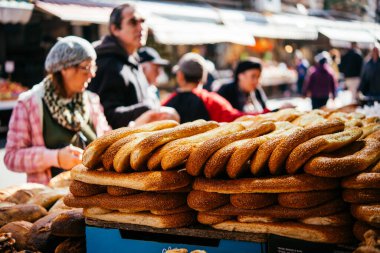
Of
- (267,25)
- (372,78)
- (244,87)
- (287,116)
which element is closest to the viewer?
(287,116)

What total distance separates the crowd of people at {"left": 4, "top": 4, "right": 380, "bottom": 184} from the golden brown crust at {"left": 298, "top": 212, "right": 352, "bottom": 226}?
5.87 ft

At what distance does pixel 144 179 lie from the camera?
207cm

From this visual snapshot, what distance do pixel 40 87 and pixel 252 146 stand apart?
2027 mm

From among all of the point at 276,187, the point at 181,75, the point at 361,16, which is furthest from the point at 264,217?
the point at 361,16

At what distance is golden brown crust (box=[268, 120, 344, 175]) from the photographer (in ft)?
6.53

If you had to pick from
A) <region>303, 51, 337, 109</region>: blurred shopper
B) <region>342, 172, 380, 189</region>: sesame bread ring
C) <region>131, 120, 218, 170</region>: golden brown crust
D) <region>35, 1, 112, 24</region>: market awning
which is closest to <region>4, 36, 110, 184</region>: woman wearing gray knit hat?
<region>131, 120, 218, 170</region>: golden brown crust

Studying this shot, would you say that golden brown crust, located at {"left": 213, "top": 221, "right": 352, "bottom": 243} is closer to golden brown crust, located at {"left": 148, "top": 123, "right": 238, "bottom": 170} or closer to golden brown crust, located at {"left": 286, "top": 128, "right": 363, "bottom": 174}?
golden brown crust, located at {"left": 286, "top": 128, "right": 363, "bottom": 174}

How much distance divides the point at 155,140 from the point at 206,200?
357 mm

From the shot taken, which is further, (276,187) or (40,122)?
(40,122)

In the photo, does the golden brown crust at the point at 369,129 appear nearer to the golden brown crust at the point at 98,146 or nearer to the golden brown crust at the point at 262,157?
the golden brown crust at the point at 262,157

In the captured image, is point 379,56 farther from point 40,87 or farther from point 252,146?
point 252,146

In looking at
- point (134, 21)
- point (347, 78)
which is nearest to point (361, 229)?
point (134, 21)

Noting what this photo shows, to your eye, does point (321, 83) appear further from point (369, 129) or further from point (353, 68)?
point (369, 129)

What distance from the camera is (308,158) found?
6.40 ft
